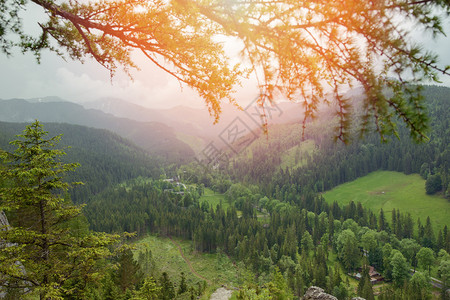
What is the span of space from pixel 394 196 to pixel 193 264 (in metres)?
94.3

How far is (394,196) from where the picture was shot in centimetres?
10594

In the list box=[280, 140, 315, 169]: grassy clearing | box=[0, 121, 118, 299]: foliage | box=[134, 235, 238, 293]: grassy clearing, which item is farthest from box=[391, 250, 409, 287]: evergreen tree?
box=[280, 140, 315, 169]: grassy clearing

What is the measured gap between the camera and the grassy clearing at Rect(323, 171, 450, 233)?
294 feet

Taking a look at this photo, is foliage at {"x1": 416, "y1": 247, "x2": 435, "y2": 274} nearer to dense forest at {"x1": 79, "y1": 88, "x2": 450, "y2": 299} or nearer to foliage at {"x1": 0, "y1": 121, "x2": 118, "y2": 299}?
→ dense forest at {"x1": 79, "y1": 88, "x2": 450, "y2": 299}

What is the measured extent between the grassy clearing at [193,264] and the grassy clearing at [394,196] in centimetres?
6892

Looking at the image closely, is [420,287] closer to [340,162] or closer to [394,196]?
[394,196]

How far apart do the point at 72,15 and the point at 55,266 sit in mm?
9249

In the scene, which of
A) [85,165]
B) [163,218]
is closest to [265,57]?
[163,218]

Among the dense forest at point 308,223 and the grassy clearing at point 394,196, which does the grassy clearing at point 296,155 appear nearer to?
the dense forest at point 308,223

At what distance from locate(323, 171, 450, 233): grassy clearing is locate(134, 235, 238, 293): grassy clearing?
68921mm

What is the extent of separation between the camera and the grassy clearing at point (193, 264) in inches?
A: 2034

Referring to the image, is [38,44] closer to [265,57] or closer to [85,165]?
[265,57]

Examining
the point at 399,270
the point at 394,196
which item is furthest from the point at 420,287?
Answer: the point at 394,196

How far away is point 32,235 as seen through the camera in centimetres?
930
